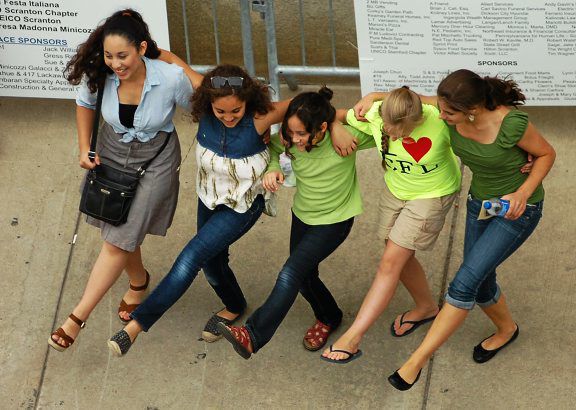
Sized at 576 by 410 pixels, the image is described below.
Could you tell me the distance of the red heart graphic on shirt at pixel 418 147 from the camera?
4.40m

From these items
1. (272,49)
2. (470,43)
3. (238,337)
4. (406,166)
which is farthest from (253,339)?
(470,43)

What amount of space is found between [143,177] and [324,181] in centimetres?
Answer: 83

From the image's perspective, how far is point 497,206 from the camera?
435 cm

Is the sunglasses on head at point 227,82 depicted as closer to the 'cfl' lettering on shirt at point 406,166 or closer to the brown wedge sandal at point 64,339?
the 'cfl' lettering on shirt at point 406,166

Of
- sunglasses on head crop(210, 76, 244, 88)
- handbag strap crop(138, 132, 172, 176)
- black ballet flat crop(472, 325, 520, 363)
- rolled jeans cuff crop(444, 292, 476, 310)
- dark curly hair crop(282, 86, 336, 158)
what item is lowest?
black ballet flat crop(472, 325, 520, 363)

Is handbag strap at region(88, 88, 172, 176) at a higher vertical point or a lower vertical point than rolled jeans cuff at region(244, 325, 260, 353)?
higher

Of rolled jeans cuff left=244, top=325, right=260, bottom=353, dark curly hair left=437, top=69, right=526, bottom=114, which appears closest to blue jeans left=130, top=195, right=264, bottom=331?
rolled jeans cuff left=244, top=325, right=260, bottom=353

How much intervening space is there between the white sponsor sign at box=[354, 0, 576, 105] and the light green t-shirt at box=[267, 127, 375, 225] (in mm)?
1391

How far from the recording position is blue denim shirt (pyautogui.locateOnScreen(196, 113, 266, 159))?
4523 millimetres

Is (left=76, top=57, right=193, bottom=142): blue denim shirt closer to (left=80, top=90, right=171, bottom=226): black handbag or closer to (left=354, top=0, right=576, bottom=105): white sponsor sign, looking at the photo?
(left=80, top=90, right=171, bottom=226): black handbag

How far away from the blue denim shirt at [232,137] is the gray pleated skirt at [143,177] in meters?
0.27

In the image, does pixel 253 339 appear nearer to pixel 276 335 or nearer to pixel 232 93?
pixel 276 335

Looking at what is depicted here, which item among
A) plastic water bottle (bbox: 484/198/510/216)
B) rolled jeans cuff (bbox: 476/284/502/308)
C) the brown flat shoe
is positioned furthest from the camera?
the brown flat shoe

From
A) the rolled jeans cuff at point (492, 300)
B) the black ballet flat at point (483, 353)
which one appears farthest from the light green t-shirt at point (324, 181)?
the black ballet flat at point (483, 353)
